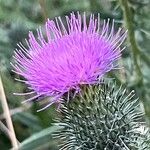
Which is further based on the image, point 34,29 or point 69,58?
point 34,29

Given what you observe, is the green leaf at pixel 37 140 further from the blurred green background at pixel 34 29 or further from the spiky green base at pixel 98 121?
the spiky green base at pixel 98 121

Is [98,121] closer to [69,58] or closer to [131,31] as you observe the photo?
[69,58]

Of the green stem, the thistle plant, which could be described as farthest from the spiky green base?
the green stem

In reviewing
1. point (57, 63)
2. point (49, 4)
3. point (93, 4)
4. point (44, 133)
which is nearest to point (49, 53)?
point (57, 63)

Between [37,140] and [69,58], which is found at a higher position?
[69,58]

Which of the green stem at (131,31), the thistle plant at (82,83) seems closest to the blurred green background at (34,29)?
the green stem at (131,31)

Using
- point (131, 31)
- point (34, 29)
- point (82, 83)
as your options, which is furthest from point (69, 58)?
point (34, 29)
